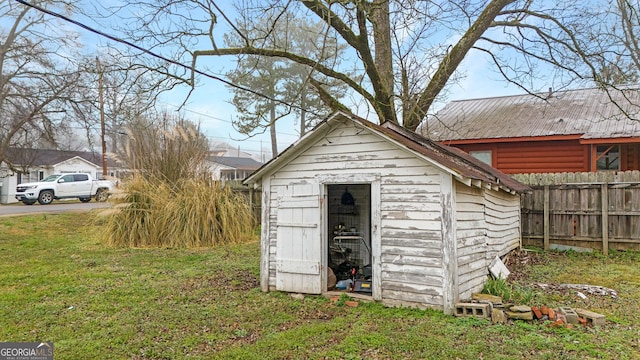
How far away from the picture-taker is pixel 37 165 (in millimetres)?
26953

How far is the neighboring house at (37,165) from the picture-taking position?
2541cm

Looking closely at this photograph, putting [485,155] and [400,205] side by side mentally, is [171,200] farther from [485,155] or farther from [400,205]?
[485,155]

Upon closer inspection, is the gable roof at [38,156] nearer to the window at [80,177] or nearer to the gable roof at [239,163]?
the window at [80,177]

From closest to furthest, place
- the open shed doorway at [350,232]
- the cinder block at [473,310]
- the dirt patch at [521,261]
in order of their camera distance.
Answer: the cinder block at [473,310] → the dirt patch at [521,261] → the open shed doorway at [350,232]

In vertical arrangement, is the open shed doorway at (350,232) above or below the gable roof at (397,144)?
below

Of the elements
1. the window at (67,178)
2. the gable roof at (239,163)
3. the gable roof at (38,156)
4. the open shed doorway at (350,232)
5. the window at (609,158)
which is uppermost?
the gable roof at (239,163)

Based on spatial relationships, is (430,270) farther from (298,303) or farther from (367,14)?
(367,14)

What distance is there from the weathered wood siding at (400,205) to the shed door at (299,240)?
41 cm

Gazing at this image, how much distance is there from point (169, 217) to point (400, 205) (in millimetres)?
6218

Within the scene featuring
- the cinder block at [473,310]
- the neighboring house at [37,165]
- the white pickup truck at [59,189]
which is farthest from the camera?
the neighboring house at [37,165]

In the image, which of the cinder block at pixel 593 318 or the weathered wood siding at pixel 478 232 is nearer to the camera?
the cinder block at pixel 593 318

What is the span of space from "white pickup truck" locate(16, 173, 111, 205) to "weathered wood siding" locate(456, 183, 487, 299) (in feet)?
55.7

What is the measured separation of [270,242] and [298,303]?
1.06 metres

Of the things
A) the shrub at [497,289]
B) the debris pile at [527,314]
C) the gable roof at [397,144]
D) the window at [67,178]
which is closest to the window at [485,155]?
the gable roof at [397,144]
